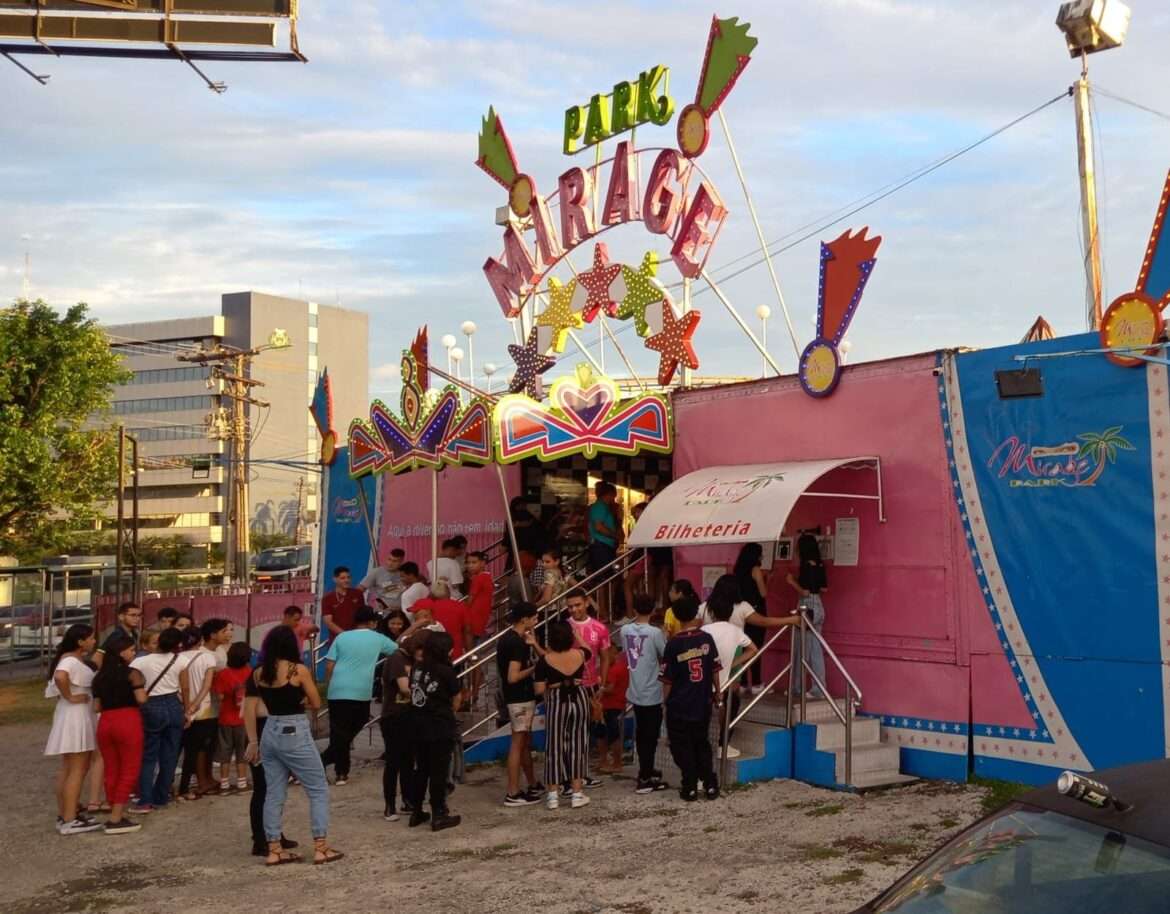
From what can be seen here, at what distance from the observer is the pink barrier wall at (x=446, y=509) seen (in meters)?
17.2

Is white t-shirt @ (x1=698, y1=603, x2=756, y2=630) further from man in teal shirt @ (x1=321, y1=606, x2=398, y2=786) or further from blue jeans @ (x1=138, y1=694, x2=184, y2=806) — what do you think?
blue jeans @ (x1=138, y1=694, x2=184, y2=806)

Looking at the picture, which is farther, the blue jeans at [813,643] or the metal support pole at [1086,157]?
the metal support pole at [1086,157]

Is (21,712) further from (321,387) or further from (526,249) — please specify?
(526,249)

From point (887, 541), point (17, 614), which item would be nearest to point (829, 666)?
point (887, 541)

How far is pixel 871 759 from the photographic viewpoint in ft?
35.1

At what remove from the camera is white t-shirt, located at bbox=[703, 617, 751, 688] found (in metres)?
10.4

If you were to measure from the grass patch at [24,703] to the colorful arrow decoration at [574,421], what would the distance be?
32.4 ft

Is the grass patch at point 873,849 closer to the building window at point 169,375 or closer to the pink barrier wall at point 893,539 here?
the pink barrier wall at point 893,539

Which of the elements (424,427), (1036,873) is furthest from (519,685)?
(1036,873)

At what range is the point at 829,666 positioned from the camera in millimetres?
11914

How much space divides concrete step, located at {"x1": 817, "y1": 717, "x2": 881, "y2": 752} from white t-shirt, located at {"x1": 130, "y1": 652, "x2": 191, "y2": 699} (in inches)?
213

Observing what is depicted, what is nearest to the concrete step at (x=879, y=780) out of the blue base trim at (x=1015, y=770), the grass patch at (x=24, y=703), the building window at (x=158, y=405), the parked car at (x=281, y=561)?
the blue base trim at (x=1015, y=770)

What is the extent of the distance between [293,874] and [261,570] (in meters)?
43.6

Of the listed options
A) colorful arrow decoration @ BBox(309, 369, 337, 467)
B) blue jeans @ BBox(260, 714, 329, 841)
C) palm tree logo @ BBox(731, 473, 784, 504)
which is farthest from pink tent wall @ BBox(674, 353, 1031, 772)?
colorful arrow decoration @ BBox(309, 369, 337, 467)
